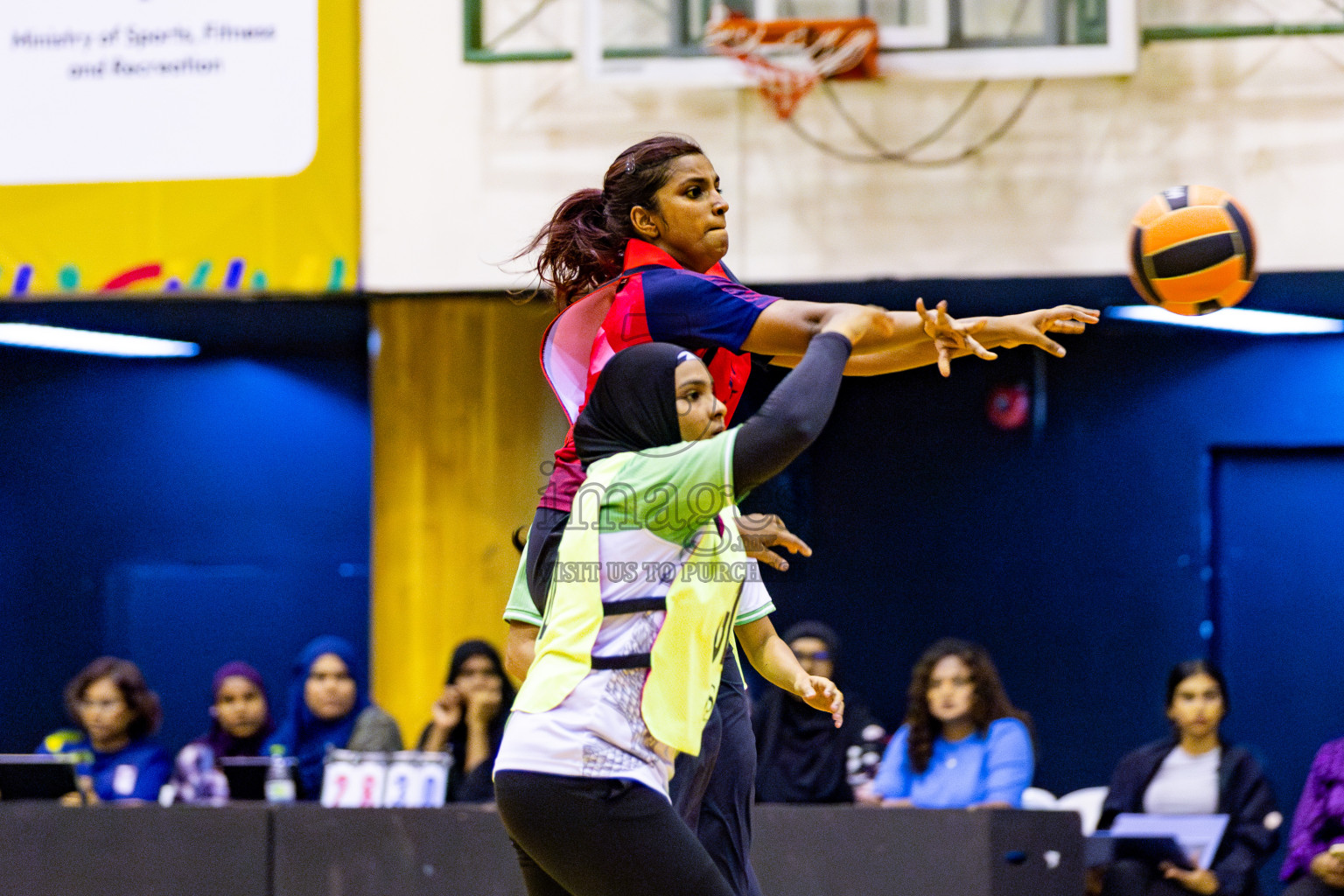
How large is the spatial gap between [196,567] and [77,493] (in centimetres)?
108

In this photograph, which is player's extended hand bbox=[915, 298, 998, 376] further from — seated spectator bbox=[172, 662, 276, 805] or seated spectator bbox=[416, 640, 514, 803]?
seated spectator bbox=[172, 662, 276, 805]

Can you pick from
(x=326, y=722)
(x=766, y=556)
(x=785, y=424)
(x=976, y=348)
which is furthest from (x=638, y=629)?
(x=326, y=722)

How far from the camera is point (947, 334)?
145 inches

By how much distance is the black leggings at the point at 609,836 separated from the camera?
10.1ft

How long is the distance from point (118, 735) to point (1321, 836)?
5.15 metres

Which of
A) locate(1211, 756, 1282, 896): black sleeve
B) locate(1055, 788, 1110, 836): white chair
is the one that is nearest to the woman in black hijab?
locate(1211, 756, 1282, 896): black sleeve

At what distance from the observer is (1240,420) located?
10.1 metres

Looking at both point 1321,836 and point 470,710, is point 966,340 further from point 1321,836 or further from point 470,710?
point 470,710

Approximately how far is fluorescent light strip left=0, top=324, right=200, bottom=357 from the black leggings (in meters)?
8.07

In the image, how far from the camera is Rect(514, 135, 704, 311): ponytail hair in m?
3.80

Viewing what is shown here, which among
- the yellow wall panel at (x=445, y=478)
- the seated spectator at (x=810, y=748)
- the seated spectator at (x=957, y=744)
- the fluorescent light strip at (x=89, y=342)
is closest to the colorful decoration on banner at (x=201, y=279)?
the yellow wall panel at (x=445, y=478)

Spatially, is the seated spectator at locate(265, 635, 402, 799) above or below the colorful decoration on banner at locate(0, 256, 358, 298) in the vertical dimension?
below

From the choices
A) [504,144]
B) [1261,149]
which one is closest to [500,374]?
[504,144]

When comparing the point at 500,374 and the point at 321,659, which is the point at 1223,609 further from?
the point at 321,659
